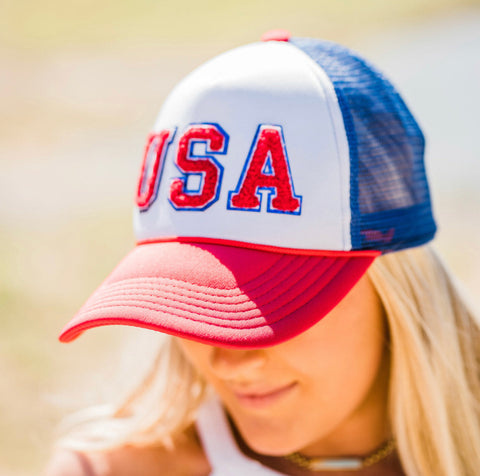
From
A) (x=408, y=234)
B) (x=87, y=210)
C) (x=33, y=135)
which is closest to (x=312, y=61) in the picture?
(x=408, y=234)

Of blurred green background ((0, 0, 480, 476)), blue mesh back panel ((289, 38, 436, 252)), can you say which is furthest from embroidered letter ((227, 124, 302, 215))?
blurred green background ((0, 0, 480, 476))

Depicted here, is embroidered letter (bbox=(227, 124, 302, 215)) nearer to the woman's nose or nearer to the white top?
the woman's nose

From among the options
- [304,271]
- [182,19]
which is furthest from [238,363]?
[182,19]

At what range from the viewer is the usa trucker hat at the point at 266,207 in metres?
1.14

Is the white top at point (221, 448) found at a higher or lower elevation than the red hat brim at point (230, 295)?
lower

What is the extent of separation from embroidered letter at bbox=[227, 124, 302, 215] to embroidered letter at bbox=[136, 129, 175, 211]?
17cm

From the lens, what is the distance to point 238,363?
1.23 m

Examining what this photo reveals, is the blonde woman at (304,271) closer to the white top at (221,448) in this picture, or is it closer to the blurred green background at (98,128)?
the white top at (221,448)

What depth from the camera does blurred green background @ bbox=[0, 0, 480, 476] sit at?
2729mm

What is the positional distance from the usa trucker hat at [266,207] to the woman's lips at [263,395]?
0.69 ft

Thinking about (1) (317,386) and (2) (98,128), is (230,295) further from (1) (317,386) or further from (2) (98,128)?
(2) (98,128)

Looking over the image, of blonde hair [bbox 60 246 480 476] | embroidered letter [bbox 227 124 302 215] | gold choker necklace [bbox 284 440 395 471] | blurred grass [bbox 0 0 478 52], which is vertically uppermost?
blurred grass [bbox 0 0 478 52]

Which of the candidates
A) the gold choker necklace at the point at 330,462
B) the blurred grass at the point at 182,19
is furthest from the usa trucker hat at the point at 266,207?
the blurred grass at the point at 182,19

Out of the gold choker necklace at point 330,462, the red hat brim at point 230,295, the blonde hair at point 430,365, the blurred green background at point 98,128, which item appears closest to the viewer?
the red hat brim at point 230,295
